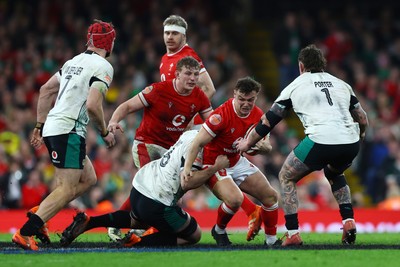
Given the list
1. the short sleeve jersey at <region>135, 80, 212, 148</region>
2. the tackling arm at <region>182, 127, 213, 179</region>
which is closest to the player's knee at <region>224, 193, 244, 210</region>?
the tackling arm at <region>182, 127, 213, 179</region>

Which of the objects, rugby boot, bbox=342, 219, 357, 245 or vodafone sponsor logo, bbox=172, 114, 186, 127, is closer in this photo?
rugby boot, bbox=342, 219, 357, 245

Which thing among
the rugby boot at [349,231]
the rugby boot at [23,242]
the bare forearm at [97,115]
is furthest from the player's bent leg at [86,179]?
the rugby boot at [349,231]

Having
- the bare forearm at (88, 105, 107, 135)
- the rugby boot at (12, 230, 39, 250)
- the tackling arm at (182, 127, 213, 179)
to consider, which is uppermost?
the bare forearm at (88, 105, 107, 135)

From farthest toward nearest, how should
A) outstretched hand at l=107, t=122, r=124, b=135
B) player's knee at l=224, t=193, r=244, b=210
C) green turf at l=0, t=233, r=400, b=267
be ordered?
player's knee at l=224, t=193, r=244, b=210
outstretched hand at l=107, t=122, r=124, b=135
green turf at l=0, t=233, r=400, b=267

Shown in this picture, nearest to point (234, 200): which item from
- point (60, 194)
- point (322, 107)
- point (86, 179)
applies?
point (322, 107)

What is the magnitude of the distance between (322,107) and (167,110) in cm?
199

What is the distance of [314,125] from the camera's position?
12727 mm

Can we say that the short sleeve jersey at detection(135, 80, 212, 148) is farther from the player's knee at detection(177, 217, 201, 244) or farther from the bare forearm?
the player's knee at detection(177, 217, 201, 244)

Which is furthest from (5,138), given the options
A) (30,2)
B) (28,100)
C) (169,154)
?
(169,154)

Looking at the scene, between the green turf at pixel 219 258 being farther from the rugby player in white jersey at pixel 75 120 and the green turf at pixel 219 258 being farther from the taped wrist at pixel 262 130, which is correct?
the taped wrist at pixel 262 130

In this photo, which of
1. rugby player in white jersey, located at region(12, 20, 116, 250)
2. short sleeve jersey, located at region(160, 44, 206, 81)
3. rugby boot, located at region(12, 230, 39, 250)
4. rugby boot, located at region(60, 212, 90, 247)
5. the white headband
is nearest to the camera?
rugby boot, located at region(12, 230, 39, 250)

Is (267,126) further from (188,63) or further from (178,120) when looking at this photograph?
(178,120)

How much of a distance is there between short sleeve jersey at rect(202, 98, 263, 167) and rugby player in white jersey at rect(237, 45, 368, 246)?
18cm

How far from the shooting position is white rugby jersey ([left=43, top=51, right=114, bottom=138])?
1248cm
